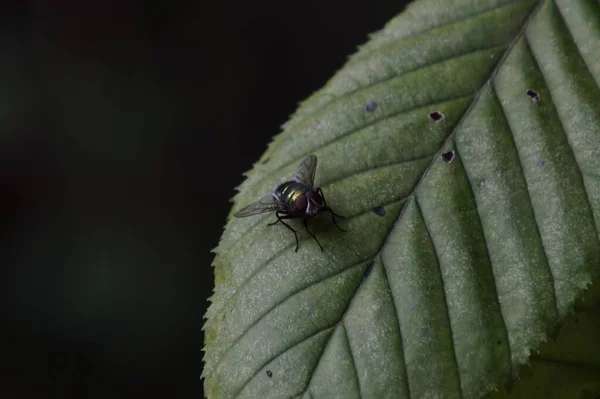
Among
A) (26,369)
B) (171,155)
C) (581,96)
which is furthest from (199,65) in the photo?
(581,96)

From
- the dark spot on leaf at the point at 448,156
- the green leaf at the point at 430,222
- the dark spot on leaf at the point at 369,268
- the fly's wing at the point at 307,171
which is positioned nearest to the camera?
the green leaf at the point at 430,222

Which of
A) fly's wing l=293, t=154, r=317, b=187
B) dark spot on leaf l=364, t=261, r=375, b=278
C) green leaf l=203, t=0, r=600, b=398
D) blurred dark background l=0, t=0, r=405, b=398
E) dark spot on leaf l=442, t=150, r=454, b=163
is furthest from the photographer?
blurred dark background l=0, t=0, r=405, b=398

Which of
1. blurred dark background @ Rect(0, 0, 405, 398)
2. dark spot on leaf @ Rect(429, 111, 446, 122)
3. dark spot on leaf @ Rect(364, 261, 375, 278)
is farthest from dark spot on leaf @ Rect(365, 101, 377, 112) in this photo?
blurred dark background @ Rect(0, 0, 405, 398)

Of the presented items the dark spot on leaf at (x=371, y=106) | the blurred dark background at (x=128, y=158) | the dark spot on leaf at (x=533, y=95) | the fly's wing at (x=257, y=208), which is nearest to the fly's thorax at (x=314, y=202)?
the fly's wing at (x=257, y=208)

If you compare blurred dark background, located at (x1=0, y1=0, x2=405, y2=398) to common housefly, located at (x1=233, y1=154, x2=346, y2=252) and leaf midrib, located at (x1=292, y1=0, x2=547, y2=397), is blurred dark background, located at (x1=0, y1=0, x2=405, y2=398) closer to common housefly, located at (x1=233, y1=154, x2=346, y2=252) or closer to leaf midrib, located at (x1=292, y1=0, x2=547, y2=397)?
common housefly, located at (x1=233, y1=154, x2=346, y2=252)

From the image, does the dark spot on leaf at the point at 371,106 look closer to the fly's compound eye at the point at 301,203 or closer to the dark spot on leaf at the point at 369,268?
the fly's compound eye at the point at 301,203

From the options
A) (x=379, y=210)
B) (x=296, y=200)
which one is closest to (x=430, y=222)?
(x=379, y=210)

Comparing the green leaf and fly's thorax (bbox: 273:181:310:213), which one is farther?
fly's thorax (bbox: 273:181:310:213)
